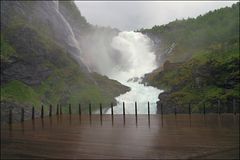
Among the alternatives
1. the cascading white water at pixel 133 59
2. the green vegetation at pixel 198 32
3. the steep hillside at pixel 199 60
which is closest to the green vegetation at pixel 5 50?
the steep hillside at pixel 199 60

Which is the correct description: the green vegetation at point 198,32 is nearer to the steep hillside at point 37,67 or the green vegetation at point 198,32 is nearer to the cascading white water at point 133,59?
the cascading white water at point 133,59

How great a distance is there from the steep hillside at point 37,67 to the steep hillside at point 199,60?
1798 cm

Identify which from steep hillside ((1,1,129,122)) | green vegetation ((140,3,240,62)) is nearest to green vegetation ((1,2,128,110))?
steep hillside ((1,1,129,122))

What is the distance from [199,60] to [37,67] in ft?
107

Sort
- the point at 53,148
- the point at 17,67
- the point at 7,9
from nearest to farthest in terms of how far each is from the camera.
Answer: the point at 53,148 < the point at 17,67 < the point at 7,9

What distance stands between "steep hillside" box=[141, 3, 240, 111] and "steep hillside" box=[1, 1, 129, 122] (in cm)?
1798

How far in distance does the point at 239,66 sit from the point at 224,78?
2947 millimetres

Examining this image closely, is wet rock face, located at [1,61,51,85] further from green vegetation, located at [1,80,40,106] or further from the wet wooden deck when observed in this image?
the wet wooden deck

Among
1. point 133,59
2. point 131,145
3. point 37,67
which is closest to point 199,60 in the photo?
point 37,67

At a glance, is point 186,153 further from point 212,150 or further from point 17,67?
point 17,67

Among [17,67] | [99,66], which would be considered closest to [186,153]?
[17,67]

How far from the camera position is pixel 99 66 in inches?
5472

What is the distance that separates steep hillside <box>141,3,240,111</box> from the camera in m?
59.2

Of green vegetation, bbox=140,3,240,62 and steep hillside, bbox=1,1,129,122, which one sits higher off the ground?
green vegetation, bbox=140,3,240,62
